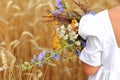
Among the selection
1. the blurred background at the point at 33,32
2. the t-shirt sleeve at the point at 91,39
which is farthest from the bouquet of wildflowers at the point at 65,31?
the blurred background at the point at 33,32

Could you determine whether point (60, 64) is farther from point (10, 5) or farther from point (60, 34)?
point (60, 34)

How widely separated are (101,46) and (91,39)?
0.14 ft

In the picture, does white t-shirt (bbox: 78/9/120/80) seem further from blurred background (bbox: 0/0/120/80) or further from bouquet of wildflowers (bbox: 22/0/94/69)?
blurred background (bbox: 0/0/120/80)

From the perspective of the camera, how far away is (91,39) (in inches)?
55.6

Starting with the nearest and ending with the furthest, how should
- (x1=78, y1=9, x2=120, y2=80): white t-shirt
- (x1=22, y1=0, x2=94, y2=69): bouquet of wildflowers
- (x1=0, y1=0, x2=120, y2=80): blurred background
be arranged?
(x1=78, y1=9, x2=120, y2=80): white t-shirt → (x1=22, y1=0, x2=94, y2=69): bouquet of wildflowers → (x1=0, y1=0, x2=120, y2=80): blurred background

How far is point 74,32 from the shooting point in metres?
1.49

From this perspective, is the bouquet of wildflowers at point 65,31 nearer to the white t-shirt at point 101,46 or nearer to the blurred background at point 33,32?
the white t-shirt at point 101,46

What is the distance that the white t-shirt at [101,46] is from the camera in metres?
1.39

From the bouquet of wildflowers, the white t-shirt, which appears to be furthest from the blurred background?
the white t-shirt

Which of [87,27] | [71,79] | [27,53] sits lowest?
[71,79]

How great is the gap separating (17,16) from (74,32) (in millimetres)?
764

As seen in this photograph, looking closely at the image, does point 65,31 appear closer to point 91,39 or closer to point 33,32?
point 91,39

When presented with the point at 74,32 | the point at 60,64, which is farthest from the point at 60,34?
the point at 60,64

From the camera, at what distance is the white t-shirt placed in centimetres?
139
